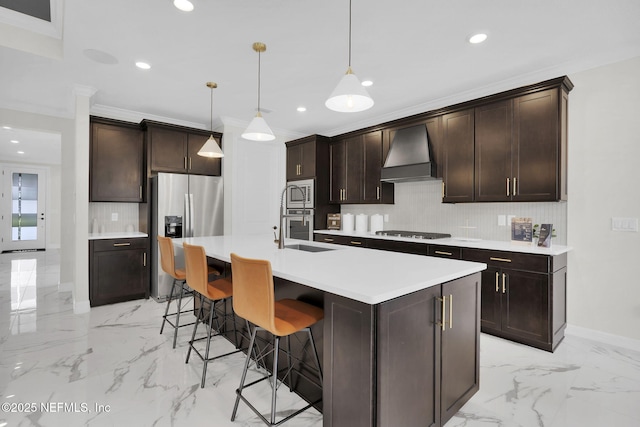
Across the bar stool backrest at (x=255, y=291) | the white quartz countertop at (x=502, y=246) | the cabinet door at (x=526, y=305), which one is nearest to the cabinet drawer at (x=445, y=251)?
the white quartz countertop at (x=502, y=246)

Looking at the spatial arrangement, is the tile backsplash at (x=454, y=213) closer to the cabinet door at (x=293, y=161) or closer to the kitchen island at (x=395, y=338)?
the cabinet door at (x=293, y=161)

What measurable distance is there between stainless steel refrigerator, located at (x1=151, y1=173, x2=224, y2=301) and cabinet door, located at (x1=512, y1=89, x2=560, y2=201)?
154 inches

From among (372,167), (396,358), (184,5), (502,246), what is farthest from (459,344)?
(372,167)

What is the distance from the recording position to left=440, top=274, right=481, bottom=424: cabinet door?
5.61ft

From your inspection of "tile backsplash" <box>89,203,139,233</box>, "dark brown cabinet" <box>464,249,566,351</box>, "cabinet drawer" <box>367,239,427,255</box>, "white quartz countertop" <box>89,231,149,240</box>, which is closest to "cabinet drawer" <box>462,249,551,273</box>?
"dark brown cabinet" <box>464,249,566,351</box>

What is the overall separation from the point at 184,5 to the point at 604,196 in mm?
3877

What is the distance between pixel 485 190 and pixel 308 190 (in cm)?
274

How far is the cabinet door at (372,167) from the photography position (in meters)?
4.61

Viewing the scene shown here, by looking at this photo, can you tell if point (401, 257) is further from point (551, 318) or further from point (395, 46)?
point (395, 46)

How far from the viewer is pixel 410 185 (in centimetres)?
450

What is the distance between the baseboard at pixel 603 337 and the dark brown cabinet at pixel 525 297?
0.14 meters

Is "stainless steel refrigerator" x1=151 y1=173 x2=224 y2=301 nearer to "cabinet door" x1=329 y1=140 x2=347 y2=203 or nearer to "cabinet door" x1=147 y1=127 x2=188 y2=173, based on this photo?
"cabinet door" x1=147 y1=127 x2=188 y2=173

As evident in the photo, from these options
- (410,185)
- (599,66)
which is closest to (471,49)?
(599,66)

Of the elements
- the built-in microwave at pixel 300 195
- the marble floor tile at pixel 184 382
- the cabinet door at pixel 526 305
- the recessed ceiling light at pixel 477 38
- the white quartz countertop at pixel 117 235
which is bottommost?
the marble floor tile at pixel 184 382
